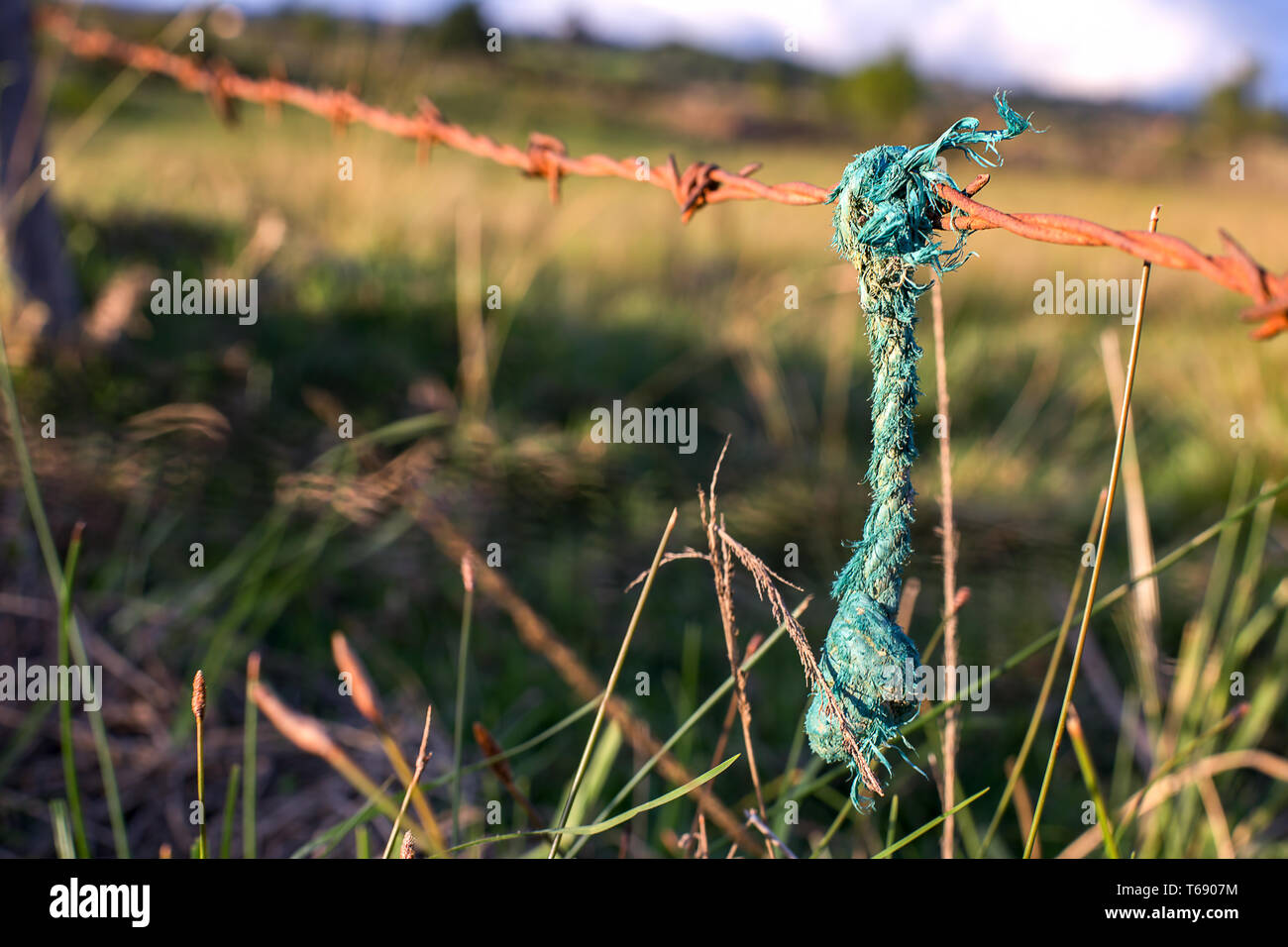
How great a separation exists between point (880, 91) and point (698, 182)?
2994 cm

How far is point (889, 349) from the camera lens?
0.54 m

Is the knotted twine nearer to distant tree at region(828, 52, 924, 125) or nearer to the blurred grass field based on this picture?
the blurred grass field

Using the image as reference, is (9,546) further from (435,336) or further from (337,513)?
(435,336)

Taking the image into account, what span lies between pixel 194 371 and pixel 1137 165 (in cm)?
1799

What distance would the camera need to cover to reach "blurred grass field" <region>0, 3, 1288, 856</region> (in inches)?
60.0

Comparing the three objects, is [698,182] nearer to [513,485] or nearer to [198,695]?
[198,695]

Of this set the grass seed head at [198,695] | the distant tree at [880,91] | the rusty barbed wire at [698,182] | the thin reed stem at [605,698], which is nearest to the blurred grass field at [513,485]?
the rusty barbed wire at [698,182]

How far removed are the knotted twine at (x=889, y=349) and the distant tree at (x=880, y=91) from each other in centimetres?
2673

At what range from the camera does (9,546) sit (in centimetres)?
168

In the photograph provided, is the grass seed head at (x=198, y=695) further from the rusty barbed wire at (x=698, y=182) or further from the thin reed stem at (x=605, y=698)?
the rusty barbed wire at (x=698, y=182)

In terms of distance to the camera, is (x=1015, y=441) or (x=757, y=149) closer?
(x=1015, y=441)

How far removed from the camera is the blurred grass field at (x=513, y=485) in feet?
5.00

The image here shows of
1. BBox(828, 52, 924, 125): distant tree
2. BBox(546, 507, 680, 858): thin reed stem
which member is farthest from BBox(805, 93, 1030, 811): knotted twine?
BBox(828, 52, 924, 125): distant tree

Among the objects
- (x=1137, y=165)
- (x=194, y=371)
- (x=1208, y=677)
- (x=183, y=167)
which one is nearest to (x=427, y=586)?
(x=194, y=371)
